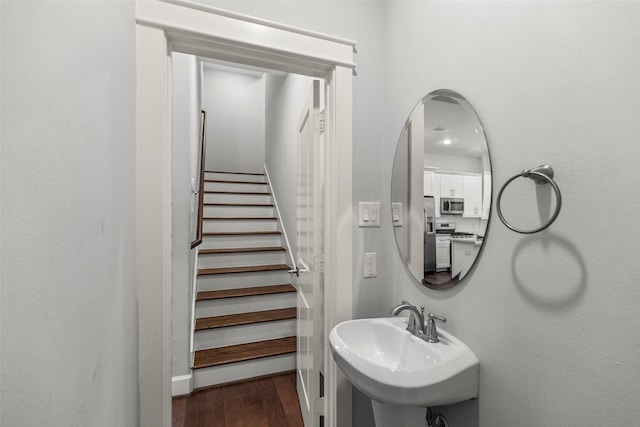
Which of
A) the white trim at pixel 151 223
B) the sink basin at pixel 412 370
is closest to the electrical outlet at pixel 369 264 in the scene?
the sink basin at pixel 412 370

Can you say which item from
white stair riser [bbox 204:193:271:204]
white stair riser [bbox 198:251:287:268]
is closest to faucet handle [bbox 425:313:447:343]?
white stair riser [bbox 198:251:287:268]

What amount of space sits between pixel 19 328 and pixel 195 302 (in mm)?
2258

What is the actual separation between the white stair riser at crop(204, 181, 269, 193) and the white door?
271cm

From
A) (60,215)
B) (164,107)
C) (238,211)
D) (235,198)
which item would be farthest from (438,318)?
(235,198)

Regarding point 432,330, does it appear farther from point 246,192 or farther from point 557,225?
point 246,192

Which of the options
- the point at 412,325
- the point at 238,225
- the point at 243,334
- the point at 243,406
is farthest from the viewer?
the point at 238,225

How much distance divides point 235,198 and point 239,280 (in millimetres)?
1595

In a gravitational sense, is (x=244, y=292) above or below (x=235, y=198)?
below

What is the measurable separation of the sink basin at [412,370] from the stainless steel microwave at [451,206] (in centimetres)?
45

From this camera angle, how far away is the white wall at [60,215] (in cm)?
39

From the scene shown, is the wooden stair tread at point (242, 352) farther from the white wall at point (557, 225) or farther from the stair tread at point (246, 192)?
the stair tread at point (246, 192)

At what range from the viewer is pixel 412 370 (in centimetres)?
91

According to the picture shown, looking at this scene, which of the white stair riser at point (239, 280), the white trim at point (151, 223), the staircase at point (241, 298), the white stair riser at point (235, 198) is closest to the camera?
the white trim at point (151, 223)

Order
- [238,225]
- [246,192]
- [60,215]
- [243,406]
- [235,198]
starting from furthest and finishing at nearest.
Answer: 1. [246,192]
2. [235,198]
3. [238,225]
4. [243,406]
5. [60,215]
